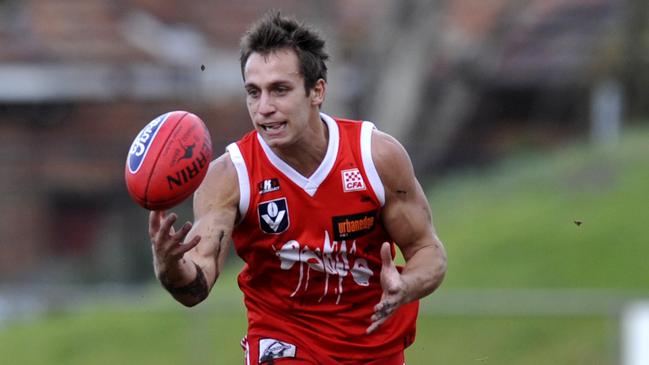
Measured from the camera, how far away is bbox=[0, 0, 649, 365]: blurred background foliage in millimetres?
13711

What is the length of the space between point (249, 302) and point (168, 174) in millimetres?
1058

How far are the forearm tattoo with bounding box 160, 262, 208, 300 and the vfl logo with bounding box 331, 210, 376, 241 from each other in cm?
68

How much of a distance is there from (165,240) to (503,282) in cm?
1002

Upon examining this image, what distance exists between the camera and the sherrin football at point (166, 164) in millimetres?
5777

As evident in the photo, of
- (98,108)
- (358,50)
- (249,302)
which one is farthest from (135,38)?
(249,302)

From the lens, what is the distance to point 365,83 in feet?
62.2

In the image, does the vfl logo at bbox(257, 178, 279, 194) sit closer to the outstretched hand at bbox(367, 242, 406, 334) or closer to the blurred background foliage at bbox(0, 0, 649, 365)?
the outstretched hand at bbox(367, 242, 406, 334)

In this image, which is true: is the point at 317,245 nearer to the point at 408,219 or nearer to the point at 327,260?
the point at 327,260

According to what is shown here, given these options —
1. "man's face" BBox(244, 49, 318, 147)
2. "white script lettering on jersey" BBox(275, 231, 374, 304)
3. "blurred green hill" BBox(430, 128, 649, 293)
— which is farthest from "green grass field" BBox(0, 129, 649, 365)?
"man's face" BBox(244, 49, 318, 147)

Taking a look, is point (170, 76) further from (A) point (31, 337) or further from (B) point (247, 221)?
(B) point (247, 221)

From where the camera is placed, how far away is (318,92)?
6.36 metres

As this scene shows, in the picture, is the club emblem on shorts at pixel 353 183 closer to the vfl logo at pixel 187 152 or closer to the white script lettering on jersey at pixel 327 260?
the white script lettering on jersey at pixel 327 260

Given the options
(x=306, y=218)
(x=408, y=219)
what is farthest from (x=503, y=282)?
(x=306, y=218)

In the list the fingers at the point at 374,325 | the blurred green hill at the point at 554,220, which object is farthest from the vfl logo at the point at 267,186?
the blurred green hill at the point at 554,220
